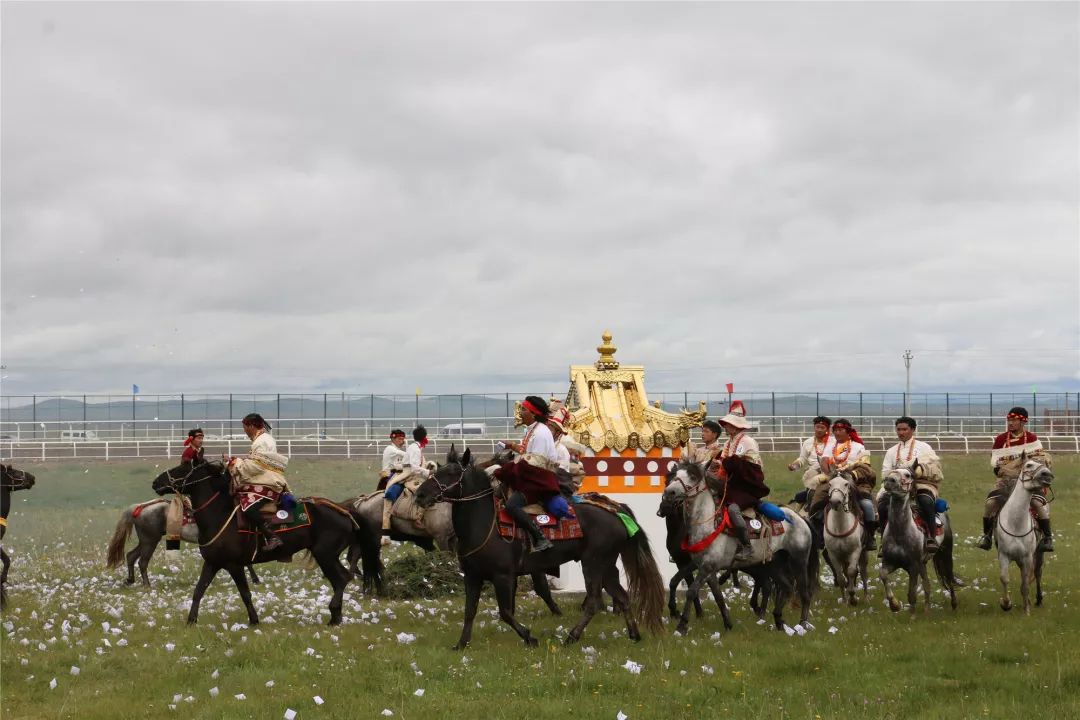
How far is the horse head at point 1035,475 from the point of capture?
1496 cm

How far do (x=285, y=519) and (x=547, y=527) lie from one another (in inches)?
164

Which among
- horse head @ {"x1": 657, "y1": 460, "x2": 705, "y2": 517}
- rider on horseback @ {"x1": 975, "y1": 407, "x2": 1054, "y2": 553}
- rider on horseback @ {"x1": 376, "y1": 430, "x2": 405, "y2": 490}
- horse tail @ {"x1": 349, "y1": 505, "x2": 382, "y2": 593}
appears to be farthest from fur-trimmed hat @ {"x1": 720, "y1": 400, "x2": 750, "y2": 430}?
rider on horseback @ {"x1": 376, "y1": 430, "x2": 405, "y2": 490}

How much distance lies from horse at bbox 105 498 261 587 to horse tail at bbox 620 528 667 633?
27.9 feet

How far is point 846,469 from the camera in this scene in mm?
16625

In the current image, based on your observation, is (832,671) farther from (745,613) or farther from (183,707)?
(183,707)

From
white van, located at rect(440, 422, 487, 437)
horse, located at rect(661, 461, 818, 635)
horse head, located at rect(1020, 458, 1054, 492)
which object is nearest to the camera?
horse, located at rect(661, 461, 818, 635)

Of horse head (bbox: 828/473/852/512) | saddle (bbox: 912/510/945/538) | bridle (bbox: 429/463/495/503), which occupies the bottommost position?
saddle (bbox: 912/510/945/538)

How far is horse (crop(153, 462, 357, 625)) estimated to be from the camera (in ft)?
49.9

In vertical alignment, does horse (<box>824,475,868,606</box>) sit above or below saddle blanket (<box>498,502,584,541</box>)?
below

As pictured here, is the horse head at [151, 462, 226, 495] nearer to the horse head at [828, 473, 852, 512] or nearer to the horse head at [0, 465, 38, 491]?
the horse head at [0, 465, 38, 491]

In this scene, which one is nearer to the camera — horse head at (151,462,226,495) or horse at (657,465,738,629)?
horse at (657,465,738,629)

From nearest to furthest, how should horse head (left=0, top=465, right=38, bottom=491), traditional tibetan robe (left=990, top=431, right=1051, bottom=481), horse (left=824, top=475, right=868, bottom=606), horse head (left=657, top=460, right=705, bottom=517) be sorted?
horse head (left=657, top=460, right=705, bottom=517) < horse (left=824, top=475, right=868, bottom=606) < traditional tibetan robe (left=990, top=431, right=1051, bottom=481) < horse head (left=0, top=465, right=38, bottom=491)

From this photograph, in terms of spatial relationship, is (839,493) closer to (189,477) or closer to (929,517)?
(929,517)

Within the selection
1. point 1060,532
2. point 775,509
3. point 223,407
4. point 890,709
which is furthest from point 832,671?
point 223,407
